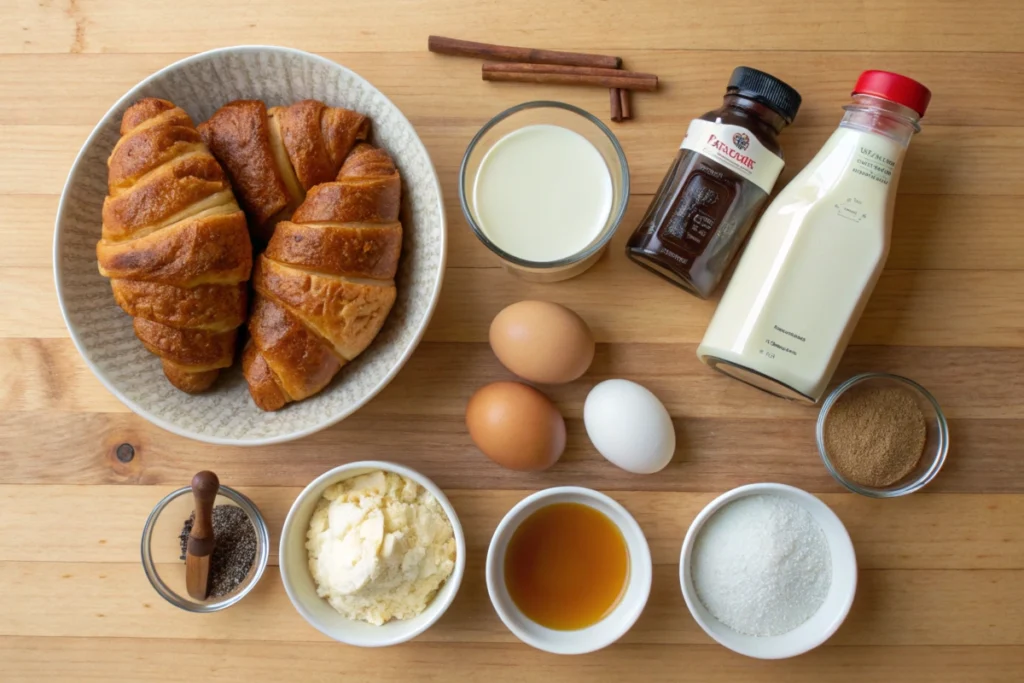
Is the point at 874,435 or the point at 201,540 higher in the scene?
the point at 874,435

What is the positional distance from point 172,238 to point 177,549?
0.56 meters

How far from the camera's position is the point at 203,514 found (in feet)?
3.61

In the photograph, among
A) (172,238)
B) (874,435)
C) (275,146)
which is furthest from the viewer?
(874,435)

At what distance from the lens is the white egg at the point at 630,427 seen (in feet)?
3.62

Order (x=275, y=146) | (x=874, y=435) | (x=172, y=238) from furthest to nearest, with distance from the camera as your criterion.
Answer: (x=874, y=435)
(x=275, y=146)
(x=172, y=238)

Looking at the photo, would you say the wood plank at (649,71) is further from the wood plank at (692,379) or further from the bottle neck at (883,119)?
the wood plank at (692,379)

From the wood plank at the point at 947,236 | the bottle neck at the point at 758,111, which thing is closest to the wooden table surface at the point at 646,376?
the wood plank at the point at 947,236

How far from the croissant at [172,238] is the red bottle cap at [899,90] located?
910mm

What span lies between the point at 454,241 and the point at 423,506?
438mm

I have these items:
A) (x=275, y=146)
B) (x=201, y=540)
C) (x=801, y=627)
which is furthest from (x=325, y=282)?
(x=801, y=627)

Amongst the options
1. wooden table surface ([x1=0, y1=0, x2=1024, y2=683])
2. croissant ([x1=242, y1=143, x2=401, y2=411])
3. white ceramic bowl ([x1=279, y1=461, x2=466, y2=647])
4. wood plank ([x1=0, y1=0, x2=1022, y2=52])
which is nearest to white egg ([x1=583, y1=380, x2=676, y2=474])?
wooden table surface ([x1=0, y1=0, x2=1024, y2=683])

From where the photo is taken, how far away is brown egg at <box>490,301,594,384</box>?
1.09 m

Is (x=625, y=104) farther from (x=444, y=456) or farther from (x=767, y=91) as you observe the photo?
(x=444, y=456)

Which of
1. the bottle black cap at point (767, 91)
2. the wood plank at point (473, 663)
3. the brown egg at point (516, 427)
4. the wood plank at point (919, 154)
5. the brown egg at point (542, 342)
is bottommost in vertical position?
the wood plank at point (473, 663)
